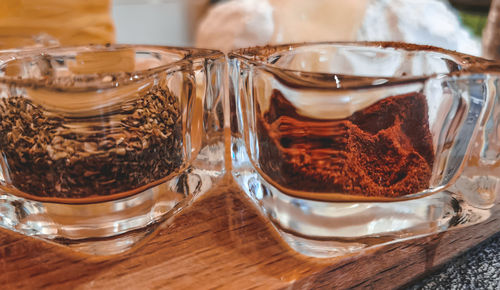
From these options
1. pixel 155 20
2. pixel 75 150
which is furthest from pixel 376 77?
pixel 155 20

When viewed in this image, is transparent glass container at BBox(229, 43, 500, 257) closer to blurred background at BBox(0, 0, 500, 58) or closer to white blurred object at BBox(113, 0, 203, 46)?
blurred background at BBox(0, 0, 500, 58)

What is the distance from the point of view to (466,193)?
0.23 m

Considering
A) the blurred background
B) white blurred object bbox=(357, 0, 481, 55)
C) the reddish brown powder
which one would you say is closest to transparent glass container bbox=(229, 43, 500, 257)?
the reddish brown powder

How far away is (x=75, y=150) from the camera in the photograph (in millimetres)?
197

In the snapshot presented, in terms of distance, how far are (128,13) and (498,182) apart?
0.83 meters

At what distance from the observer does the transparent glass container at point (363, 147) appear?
183mm

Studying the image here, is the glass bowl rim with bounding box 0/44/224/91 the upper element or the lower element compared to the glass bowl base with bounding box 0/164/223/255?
upper

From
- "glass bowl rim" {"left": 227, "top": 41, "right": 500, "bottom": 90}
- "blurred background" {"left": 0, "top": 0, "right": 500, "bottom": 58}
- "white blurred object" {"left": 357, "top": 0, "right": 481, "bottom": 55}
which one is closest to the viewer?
"glass bowl rim" {"left": 227, "top": 41, "right": 500, "bottom": 90}

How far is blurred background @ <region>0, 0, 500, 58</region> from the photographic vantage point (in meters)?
0.45

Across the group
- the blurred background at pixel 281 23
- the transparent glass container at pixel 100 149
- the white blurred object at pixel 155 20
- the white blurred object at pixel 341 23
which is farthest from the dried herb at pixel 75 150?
the white blurred object at pixel 155 20

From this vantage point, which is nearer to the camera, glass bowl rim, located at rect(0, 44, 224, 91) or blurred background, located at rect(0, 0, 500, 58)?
glass bowl rim, located at rect(0, 44, 224, 91)

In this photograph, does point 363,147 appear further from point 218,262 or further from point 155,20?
point 155,20

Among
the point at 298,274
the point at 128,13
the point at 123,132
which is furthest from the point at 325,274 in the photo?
the point at 128,13

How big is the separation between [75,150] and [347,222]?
129 mm
